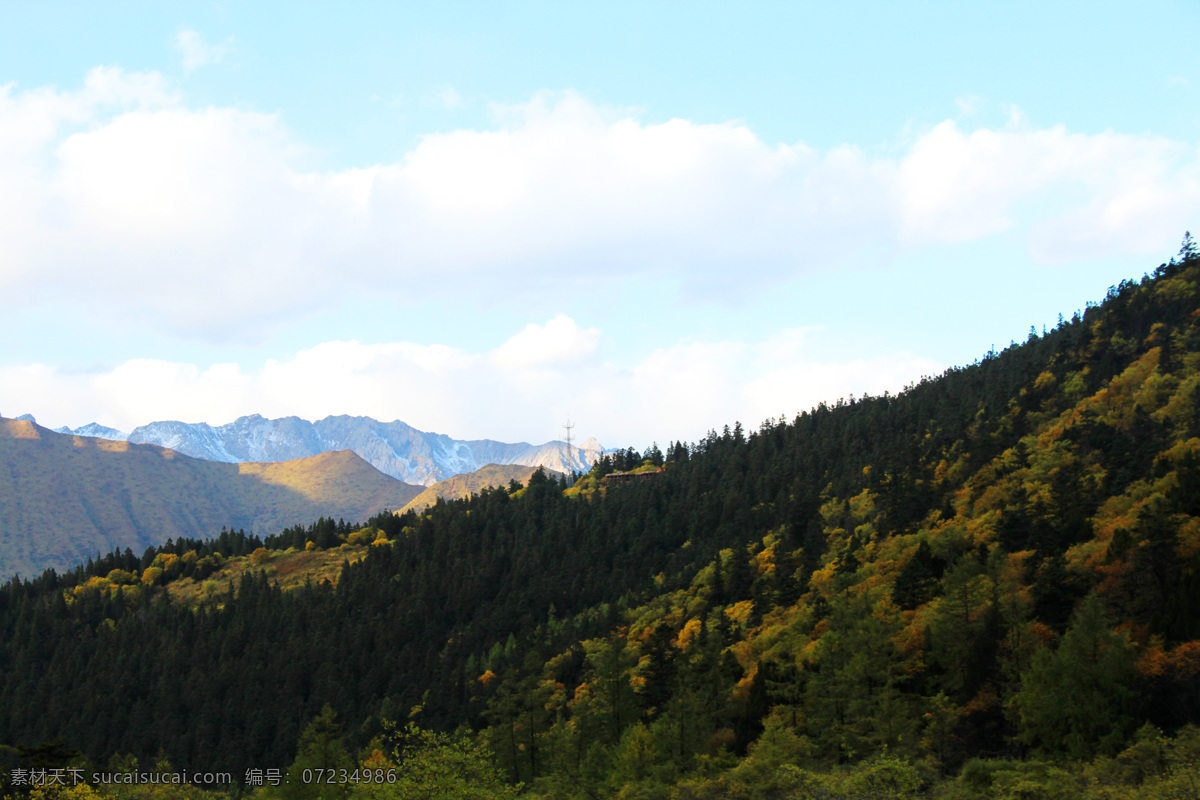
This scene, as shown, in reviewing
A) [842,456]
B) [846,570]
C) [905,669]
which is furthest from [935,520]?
[842,456]

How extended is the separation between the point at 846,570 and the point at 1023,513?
23037 millimetres

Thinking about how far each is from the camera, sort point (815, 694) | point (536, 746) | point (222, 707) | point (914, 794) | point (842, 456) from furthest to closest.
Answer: point (842, 456) → point (222, 707) → point (536, 746) → point (815, 694) → point (914, 794)

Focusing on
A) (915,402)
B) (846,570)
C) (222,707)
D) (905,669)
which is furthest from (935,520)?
(222,707)

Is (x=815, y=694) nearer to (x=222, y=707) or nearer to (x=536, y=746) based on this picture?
(x=536, y=746)

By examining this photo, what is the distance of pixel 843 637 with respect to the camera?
7219 centimetres

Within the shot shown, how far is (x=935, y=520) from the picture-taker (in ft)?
374

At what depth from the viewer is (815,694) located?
71.9 m

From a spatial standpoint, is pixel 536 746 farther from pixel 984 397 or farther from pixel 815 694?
pixel 984 397

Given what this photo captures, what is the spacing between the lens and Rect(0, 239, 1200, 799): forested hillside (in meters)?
58.5

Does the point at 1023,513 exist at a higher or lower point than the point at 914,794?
higher

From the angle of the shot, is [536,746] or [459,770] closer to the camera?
[459,770]

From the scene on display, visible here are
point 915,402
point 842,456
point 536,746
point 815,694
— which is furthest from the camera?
point 915,402

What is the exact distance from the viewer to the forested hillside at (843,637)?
2303 inches

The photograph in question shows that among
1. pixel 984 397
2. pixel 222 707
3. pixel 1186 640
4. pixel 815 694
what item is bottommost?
pixel 222 707
